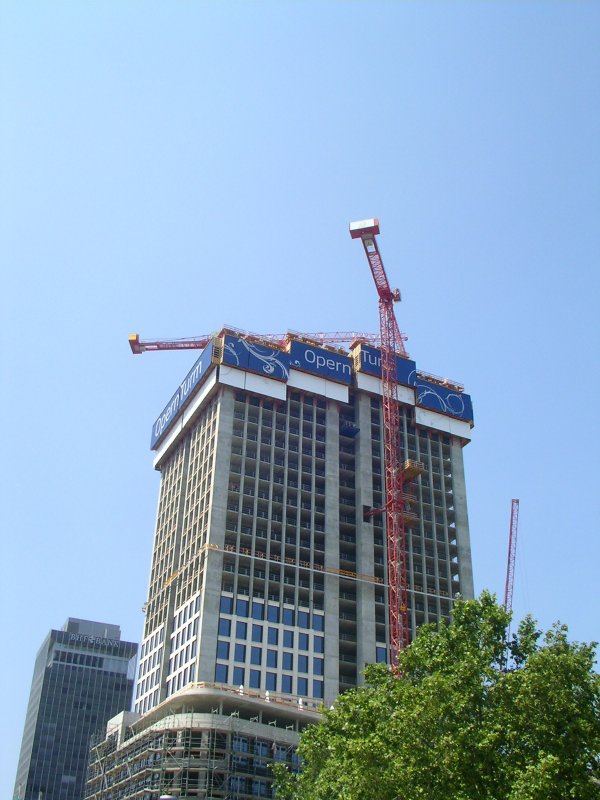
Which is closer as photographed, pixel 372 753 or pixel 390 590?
pixel 372 753

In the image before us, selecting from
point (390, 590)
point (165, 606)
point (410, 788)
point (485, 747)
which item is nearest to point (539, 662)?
point (485, 747)

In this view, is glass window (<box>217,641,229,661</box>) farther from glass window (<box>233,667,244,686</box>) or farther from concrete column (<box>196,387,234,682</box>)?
glass window (<box>233,667,244,686</box>)

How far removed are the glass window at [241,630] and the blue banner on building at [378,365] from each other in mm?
48162

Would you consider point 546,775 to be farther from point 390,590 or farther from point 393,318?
point 393,318

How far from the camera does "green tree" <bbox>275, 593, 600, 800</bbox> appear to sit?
55.4 m

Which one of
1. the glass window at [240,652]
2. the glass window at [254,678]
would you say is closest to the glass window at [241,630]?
the glass window at [240,652]

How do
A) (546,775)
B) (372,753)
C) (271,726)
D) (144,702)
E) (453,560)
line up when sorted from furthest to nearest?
(453,560) → (144,702) → (271,726) → (372,753) → (546,775)

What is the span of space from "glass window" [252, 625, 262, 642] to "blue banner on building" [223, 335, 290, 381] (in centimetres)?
3863

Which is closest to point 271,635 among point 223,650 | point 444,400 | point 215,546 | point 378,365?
point 223,650

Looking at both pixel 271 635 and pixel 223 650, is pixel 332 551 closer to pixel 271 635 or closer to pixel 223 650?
pixel 271 635

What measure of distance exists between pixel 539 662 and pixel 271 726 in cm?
5962

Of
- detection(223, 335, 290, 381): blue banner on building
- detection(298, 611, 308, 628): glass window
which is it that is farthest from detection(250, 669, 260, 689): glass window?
detection(223, 335, 290, 381): blue banner on building

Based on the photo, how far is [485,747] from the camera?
184 ft

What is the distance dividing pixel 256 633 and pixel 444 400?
55.2 m
